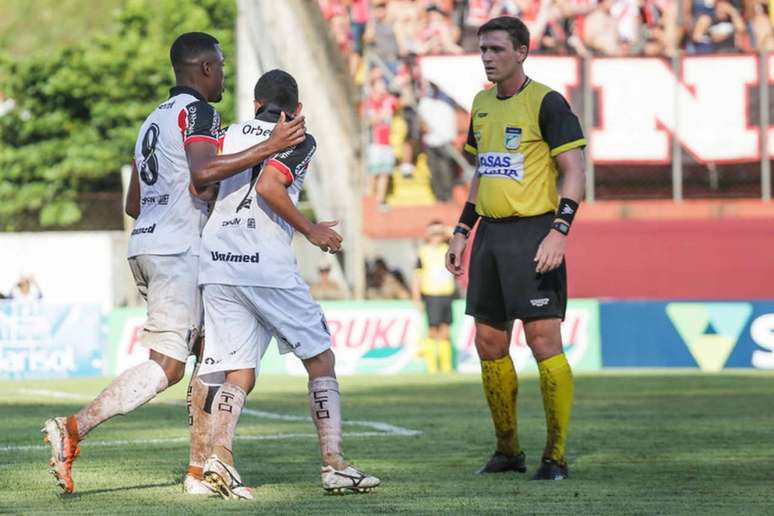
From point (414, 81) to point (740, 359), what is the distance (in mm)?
5933

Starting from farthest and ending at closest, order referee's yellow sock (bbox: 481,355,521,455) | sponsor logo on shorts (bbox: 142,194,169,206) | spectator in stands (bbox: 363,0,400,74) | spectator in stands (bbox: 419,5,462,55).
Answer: spectator in stands (bbox: 363,0,400,74) < spectator in stands (bbox: 419,5,462,55) < referee's yellow sock (bbox: 481,355,521,455) < sponsor logo on shorts (bbox: 142,194,169,206)

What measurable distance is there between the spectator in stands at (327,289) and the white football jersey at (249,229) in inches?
608

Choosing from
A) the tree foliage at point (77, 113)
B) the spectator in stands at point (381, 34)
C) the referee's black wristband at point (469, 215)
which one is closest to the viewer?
the referee's black wristband at point (469, 215)

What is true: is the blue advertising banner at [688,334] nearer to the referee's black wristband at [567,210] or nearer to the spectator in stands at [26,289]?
the spectator in stands at [26,289]

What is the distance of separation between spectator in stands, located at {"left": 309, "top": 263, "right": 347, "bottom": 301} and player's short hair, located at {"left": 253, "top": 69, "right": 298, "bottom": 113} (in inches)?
611

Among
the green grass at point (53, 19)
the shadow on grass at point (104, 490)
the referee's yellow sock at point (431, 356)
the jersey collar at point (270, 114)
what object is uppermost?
the green grass at point (53, 19)

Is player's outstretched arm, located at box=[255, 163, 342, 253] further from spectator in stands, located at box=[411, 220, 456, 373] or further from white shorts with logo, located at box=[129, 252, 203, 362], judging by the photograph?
spectator in stands, located at box=[411, 220, 456, 373]

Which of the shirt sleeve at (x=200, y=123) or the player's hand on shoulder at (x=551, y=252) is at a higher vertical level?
the shirt sleeve at (x=200, y=123)

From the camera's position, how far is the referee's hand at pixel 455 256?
885 cm

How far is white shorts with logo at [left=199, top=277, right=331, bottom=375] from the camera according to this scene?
762cm

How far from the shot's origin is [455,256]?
887cm

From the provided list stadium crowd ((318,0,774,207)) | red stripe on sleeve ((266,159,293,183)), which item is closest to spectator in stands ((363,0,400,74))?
stadium crowd ((318,0,774,207))

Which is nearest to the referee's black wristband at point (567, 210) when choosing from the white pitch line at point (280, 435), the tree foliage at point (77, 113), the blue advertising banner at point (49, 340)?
the white pitch line at point (280, 435)

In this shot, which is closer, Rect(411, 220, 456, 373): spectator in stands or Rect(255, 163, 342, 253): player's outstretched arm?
Rect(255, 163, 342, 253): player's outstretched arm
